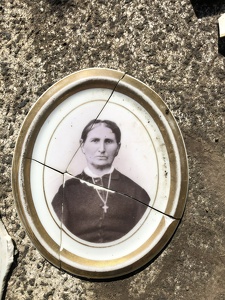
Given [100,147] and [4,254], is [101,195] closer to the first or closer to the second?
[100,147]

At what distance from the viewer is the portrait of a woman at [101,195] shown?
1.95 meters

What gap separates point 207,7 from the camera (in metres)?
1.97

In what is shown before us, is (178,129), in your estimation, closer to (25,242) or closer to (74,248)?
(74,248)

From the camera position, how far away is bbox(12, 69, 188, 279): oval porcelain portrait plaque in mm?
1950

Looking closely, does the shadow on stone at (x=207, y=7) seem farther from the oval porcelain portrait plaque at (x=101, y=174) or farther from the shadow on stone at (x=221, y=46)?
the oval porcelain portrait plaque at (x=101, y=174)

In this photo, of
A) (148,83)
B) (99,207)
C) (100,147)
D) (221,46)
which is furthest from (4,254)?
(221,46)

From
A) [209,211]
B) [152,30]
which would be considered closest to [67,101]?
[152,30]

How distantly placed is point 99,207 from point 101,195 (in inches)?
2.0

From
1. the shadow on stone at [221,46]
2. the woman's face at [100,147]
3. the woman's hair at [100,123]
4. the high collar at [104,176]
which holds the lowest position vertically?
the high collar at [104,176]

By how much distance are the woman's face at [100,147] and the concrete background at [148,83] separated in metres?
0.28

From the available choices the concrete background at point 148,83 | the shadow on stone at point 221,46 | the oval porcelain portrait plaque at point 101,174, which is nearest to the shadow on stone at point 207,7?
the concrete background at point 148,83

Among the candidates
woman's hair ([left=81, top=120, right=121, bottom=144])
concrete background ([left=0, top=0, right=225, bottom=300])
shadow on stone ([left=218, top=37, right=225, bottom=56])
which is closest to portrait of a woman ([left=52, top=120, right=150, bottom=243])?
woman's hair ([left=81, top=120, right=121, bottom=144])

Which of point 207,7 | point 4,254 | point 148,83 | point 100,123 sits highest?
point 207,7

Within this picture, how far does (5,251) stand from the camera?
2018 mm
